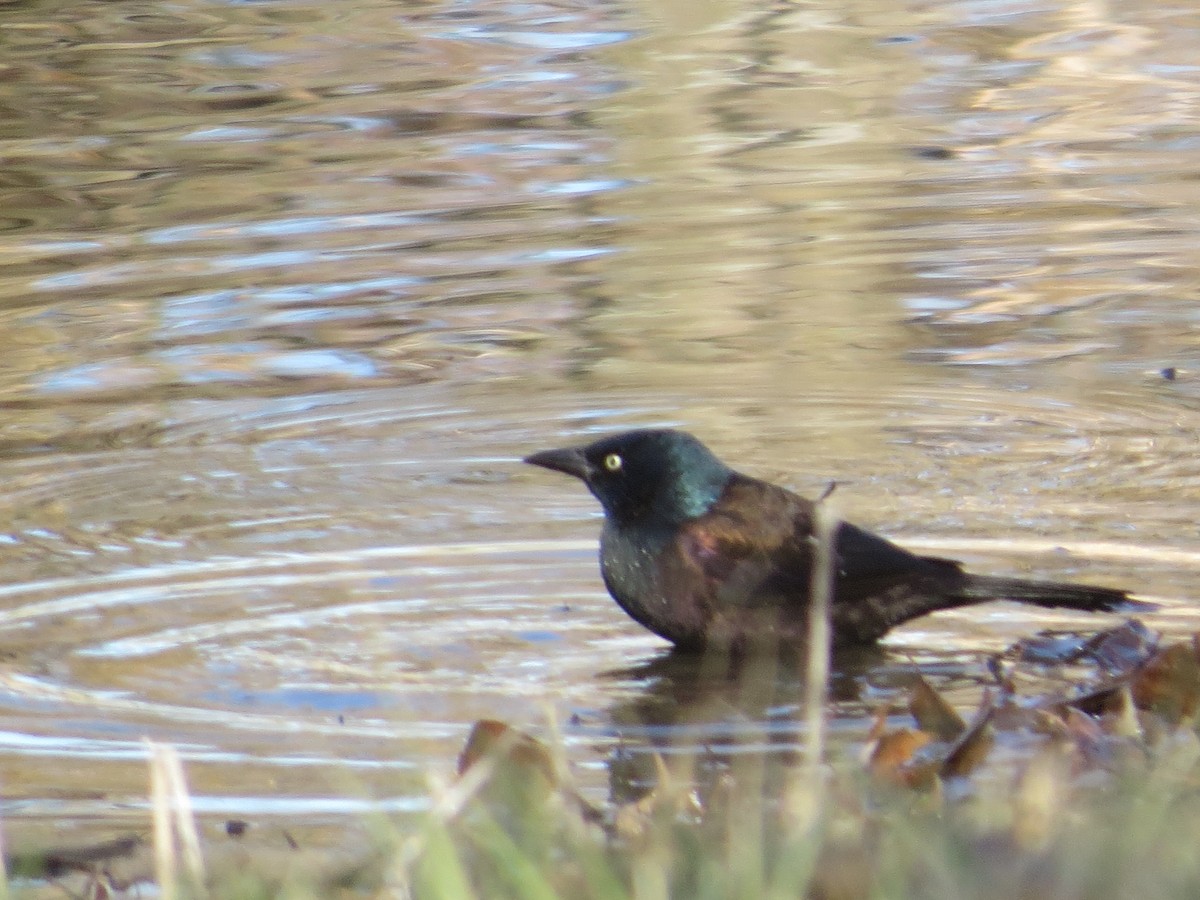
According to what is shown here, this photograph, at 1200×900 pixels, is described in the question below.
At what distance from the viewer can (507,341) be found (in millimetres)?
8812

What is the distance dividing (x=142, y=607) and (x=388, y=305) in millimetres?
3726

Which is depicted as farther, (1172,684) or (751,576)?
(751,576)

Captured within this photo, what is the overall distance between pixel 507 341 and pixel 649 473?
11.0ft

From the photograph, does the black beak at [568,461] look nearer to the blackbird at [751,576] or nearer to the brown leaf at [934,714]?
the blackbird at [751,576]

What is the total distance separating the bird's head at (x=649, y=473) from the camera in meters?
5.46

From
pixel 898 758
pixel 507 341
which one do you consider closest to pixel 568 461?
pixel 898 758

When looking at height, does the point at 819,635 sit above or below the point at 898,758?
above

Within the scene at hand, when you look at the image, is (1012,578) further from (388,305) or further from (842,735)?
(388,305)

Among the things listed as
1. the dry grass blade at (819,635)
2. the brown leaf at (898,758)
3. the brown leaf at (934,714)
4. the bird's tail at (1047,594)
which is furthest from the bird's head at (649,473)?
the brown leaf at (898,758)

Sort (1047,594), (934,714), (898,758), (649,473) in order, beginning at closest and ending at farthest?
1. (898,758)
2. (934,714)
3. (1047,594)
4. (649,473)

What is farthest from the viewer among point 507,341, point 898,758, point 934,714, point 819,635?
point 507,341

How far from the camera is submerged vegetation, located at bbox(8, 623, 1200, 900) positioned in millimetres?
2811

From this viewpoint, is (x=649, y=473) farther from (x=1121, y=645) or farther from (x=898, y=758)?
(x=898, y=758)

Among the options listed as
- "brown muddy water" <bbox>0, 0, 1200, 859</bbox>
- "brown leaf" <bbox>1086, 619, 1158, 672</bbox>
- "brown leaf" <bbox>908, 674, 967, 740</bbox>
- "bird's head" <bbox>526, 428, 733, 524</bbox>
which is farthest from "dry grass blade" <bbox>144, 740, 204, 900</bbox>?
"brown leaf" <bbox>1086, 619, 1158, 672</bbox>
